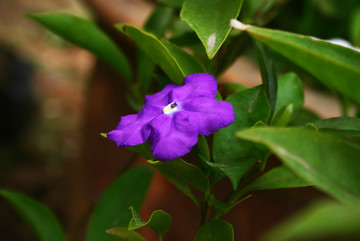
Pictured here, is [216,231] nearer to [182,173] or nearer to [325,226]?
[182,173]

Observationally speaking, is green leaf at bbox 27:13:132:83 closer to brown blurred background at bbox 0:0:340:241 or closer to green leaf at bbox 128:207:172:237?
brown blurred background at bbox 0:0:340:241

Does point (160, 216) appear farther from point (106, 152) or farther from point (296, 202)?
point (106, 152)

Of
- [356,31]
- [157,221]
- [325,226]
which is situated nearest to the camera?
[325,226]

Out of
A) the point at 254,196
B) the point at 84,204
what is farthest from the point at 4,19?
the point at 254,196

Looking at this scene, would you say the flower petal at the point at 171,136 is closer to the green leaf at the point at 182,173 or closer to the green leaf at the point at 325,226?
the green leaf at the point at 182,173

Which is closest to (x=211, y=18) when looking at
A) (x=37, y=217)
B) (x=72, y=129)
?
(x=37, y=217)

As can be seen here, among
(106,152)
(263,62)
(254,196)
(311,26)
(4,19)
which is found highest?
(263,62)

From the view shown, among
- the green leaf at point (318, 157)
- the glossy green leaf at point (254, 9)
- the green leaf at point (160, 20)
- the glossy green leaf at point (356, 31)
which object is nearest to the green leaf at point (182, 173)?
the green leaf at point (318, 157)
